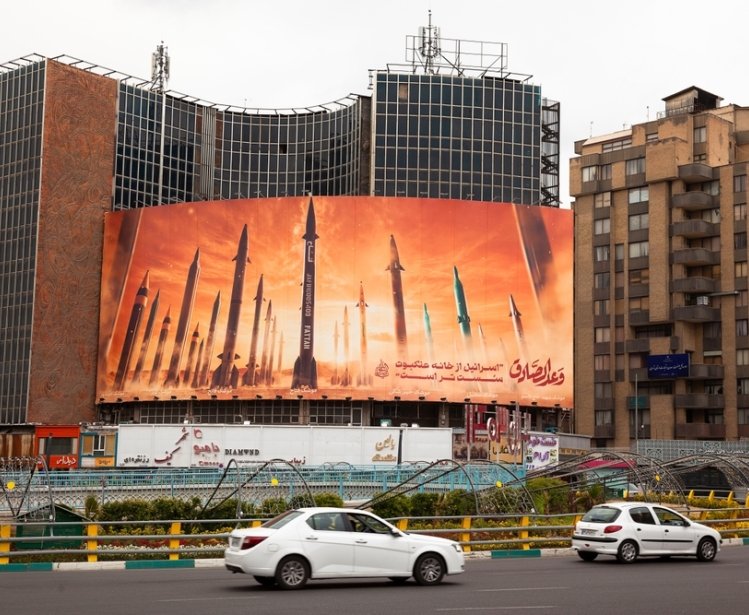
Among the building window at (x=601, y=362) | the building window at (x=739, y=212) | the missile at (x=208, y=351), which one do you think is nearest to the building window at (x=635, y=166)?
the building window at (x=739, y=212)

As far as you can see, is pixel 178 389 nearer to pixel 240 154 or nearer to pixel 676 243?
pixel 240 154

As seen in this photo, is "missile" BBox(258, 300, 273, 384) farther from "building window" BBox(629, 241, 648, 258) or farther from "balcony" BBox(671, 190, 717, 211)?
"balcony" BBox(671, 190, 717, 211)

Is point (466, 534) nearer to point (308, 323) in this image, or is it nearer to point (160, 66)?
point (308, 323)

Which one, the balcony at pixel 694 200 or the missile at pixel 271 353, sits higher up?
the balcony at pixel 694 200

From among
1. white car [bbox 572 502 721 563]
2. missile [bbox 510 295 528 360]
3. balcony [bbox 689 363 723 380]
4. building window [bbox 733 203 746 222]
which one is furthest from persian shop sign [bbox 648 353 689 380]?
white car [bbox 572 502 721 563]

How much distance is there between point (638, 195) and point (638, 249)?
17.3ft

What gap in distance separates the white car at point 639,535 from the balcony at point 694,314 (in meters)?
81.3

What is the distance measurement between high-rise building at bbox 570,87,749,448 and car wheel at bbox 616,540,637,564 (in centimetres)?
8012

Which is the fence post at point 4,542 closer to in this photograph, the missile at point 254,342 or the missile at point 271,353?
the missile at point 271,353

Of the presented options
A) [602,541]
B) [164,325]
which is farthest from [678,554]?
[164,325]

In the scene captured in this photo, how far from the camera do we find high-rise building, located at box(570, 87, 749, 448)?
108312 millimetres

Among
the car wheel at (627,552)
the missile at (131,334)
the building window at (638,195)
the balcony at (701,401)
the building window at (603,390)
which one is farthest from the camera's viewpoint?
the building window at (638,195)

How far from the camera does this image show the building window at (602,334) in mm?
114500

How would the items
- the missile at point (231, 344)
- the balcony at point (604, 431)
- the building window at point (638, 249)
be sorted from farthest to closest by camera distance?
the building window at point (638, 249), the balcony at point (604, 431), the missile at point (231, 344)
